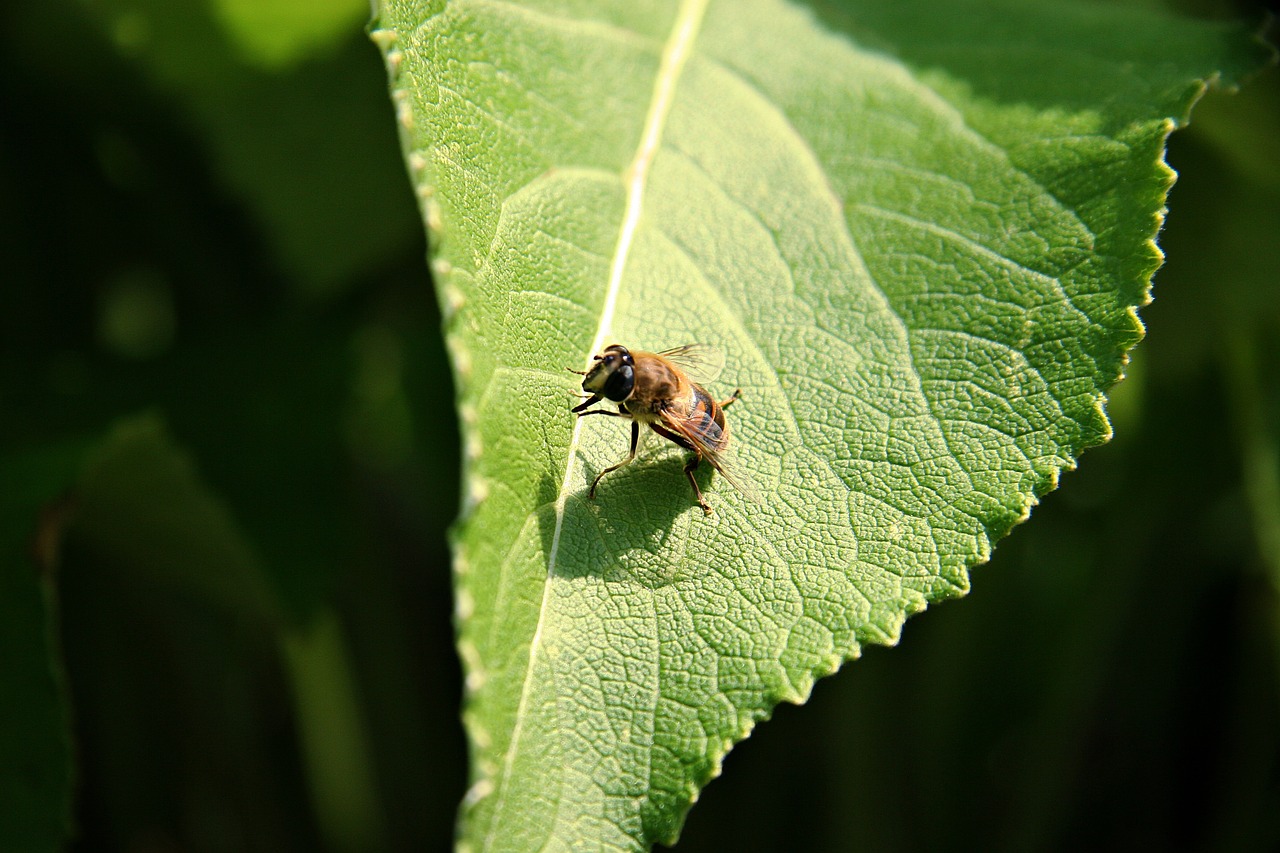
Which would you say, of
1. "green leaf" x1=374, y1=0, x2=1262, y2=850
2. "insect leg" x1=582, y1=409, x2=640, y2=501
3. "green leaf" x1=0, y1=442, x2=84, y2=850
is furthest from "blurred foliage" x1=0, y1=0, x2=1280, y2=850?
"insect leg" x1=582, y1=409, x2=640, y2=501

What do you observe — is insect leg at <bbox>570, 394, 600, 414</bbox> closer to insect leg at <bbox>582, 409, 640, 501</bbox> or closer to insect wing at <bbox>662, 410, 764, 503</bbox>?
insect leg at <bbox>582, 409, 640, 501</bbox>

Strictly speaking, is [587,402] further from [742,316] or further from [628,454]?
[742,316]

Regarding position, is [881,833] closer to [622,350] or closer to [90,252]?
[622,350]

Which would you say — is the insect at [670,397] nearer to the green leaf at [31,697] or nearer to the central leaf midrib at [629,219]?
the central leaf midrib at [629,219]

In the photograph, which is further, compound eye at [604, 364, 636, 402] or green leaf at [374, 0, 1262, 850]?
compound eye at [604, 364, 636, 402]

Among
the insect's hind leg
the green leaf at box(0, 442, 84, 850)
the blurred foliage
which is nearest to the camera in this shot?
the insect's hind leg

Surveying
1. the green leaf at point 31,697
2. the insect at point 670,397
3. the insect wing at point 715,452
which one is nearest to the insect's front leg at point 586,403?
the insect at point 670,397
